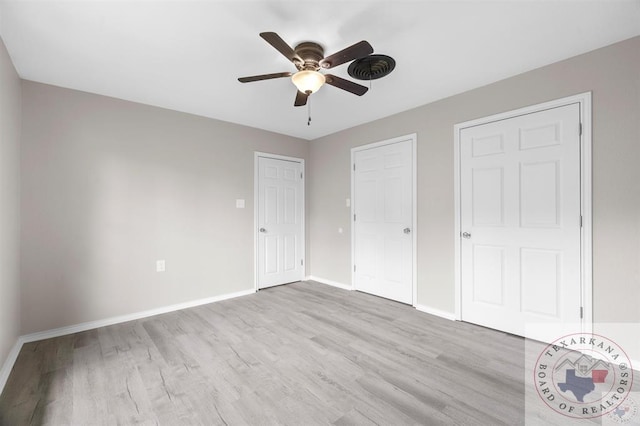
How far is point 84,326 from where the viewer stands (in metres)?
2.86

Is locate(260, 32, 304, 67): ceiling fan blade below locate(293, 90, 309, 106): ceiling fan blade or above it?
above

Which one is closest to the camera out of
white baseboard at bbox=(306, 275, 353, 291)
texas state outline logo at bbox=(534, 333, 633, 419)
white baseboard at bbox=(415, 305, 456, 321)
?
texas state outline logo at bbox=(534, 333, 633, 419)

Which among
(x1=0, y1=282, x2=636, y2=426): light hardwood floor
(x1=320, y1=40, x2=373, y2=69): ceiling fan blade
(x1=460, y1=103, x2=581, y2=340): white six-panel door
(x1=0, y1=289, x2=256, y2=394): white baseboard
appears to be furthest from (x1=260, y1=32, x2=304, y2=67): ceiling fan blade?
(x1=0, y1=289, x2=256, y2=394): white baseboard

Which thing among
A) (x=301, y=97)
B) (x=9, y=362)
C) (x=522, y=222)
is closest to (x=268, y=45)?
(x=301, y=97)

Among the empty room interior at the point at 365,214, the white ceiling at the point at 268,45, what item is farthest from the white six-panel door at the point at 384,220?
the white ceiling at the point at 268,45

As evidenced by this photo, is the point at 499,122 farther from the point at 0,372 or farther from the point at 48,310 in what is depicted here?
the point at 48,310

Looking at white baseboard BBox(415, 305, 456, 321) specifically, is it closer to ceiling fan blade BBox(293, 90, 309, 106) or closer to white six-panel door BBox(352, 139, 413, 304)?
white six-panel door BBox(352, 139, 413, 304)

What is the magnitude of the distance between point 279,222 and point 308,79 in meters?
2.79

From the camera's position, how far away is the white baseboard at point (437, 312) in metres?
3.08

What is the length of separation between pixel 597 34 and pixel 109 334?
4.93m

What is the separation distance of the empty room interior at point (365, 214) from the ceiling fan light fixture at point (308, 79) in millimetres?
23

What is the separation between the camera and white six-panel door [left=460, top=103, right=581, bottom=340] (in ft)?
7.78

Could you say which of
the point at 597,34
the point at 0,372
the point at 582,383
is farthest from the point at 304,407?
the point at 597,34

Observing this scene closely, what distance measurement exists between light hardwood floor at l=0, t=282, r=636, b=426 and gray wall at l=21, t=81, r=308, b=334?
0.46 meters
